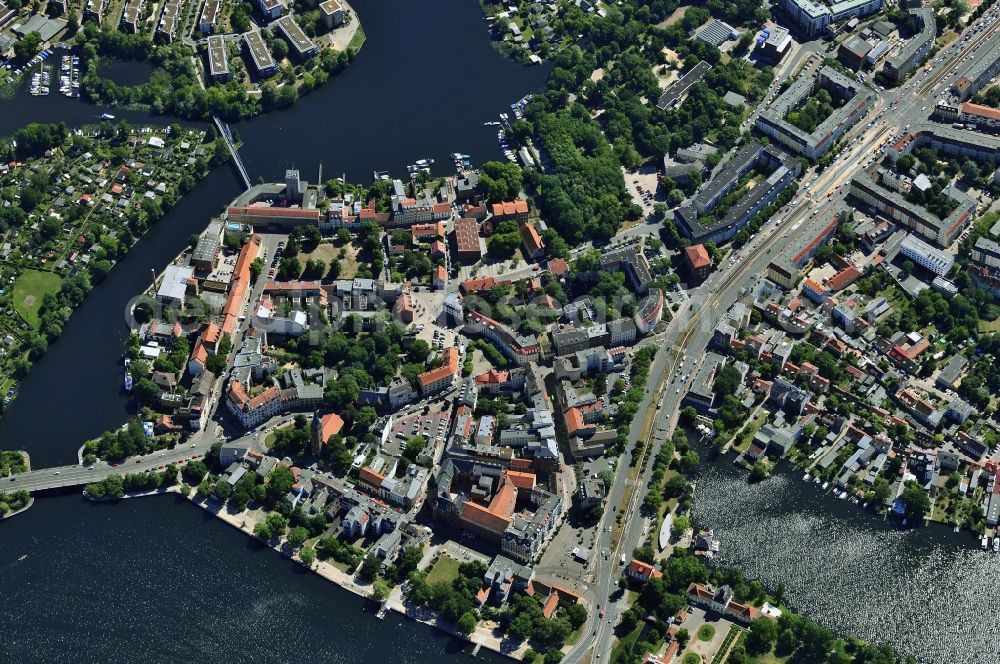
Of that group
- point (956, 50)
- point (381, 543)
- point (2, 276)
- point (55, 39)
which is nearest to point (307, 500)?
point (381, 543)

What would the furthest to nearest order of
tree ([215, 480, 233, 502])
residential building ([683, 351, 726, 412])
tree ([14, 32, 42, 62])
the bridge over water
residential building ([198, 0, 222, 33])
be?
residential building ([198, 0, 222, 33]), tree ([14, 32, 42, 62]), residential building ([683, 351, 726, 412]), the bridge over water, tree ([215, 480, 233, 502])

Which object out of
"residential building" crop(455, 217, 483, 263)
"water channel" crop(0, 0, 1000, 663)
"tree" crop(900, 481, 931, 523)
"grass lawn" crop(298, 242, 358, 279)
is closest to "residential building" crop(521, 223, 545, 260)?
"residential building" crop(455, 217, 483, 263)

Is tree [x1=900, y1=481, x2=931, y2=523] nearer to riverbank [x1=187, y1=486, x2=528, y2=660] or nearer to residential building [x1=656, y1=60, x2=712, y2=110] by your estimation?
riverbank [x1=187, y1=486, x2=528, y2=660]

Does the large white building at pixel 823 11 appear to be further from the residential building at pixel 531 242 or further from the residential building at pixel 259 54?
the residential building at pixel 259 54

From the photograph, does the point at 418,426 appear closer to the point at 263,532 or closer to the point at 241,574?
the point at 263,532

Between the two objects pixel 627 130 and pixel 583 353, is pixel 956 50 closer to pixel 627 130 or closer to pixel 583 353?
pixel 627 130

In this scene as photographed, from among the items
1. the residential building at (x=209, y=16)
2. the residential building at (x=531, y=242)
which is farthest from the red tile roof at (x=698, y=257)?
the residential building at (x=209, y=16)
